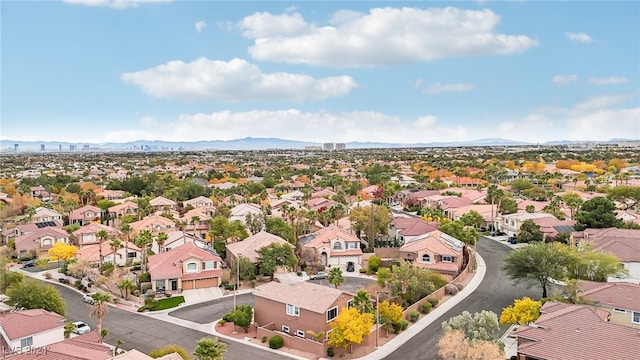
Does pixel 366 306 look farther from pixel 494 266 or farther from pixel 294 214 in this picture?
pixel 294 214

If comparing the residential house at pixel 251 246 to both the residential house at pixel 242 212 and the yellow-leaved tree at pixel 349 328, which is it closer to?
the residential house at pixel 242 212

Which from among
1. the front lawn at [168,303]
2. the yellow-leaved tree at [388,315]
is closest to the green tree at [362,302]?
the yellow-leaved tree at [388,315]

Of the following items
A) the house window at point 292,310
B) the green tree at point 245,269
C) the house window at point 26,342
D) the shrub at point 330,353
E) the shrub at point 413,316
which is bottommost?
the shrub at point 330,353

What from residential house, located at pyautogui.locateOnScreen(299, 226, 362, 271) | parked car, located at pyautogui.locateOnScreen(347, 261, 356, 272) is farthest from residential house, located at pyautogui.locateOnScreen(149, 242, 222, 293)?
parked car, located at pyautogui.locateOnScreen(347, 261, 356, 272)

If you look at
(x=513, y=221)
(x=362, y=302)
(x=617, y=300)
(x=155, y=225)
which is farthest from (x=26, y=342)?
(x=513, y=221)

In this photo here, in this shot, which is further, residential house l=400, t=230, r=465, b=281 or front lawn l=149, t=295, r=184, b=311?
residential house l=400, t=230, r=465, b=281

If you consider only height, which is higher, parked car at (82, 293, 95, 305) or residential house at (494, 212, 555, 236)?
residential house at (494, 212, 555, 236)

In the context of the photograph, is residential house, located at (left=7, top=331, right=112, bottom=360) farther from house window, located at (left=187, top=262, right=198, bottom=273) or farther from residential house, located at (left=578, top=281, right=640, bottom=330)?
residential house, located at (left=578, top=281, right=640, bottom=330)
